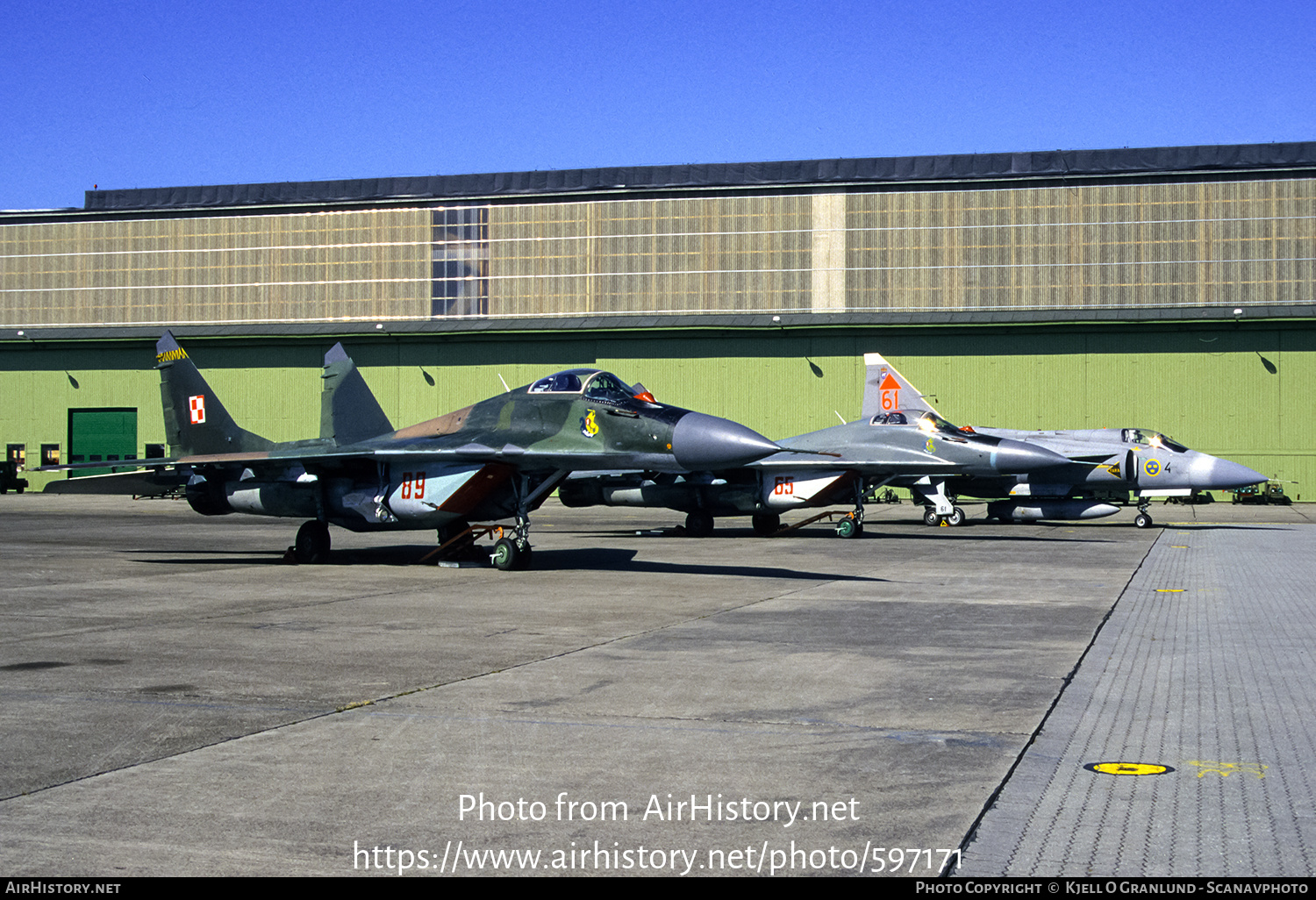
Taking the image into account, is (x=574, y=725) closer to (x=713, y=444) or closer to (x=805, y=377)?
(x=713, y=444)

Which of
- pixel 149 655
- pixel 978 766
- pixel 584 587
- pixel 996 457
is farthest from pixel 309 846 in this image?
pixel 996 457

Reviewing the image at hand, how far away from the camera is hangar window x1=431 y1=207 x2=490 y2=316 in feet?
163

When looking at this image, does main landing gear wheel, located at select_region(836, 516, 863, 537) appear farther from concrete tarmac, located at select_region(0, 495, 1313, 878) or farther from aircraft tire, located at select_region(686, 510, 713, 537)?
concrete tarmac, located at select_region(0, 495, 1313, 878)

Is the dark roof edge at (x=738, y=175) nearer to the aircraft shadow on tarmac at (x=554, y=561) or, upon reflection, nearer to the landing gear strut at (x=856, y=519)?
the landing gear strut at (x=856, y=519)

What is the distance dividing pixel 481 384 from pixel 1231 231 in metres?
30.1

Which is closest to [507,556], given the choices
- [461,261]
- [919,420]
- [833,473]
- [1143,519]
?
[833,473]

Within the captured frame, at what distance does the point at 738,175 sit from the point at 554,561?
32654mm

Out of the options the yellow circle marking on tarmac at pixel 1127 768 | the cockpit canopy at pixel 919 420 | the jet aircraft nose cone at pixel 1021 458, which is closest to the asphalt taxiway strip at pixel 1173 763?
the yellow circle marking on tarmac at pixel 1127 768

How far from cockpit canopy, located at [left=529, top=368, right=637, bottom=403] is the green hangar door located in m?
40.9

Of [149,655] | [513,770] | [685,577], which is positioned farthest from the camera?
[685,577]

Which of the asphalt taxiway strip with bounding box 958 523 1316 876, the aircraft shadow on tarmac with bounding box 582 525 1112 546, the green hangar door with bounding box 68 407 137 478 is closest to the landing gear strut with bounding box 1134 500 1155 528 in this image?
the aircraft shadow on tarmac with bounding box 582 525 1112 546

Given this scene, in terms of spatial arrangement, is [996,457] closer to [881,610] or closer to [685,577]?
[685,577]

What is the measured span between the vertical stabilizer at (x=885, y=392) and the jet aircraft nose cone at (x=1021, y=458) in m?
7.41

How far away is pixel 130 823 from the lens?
15.4ft
